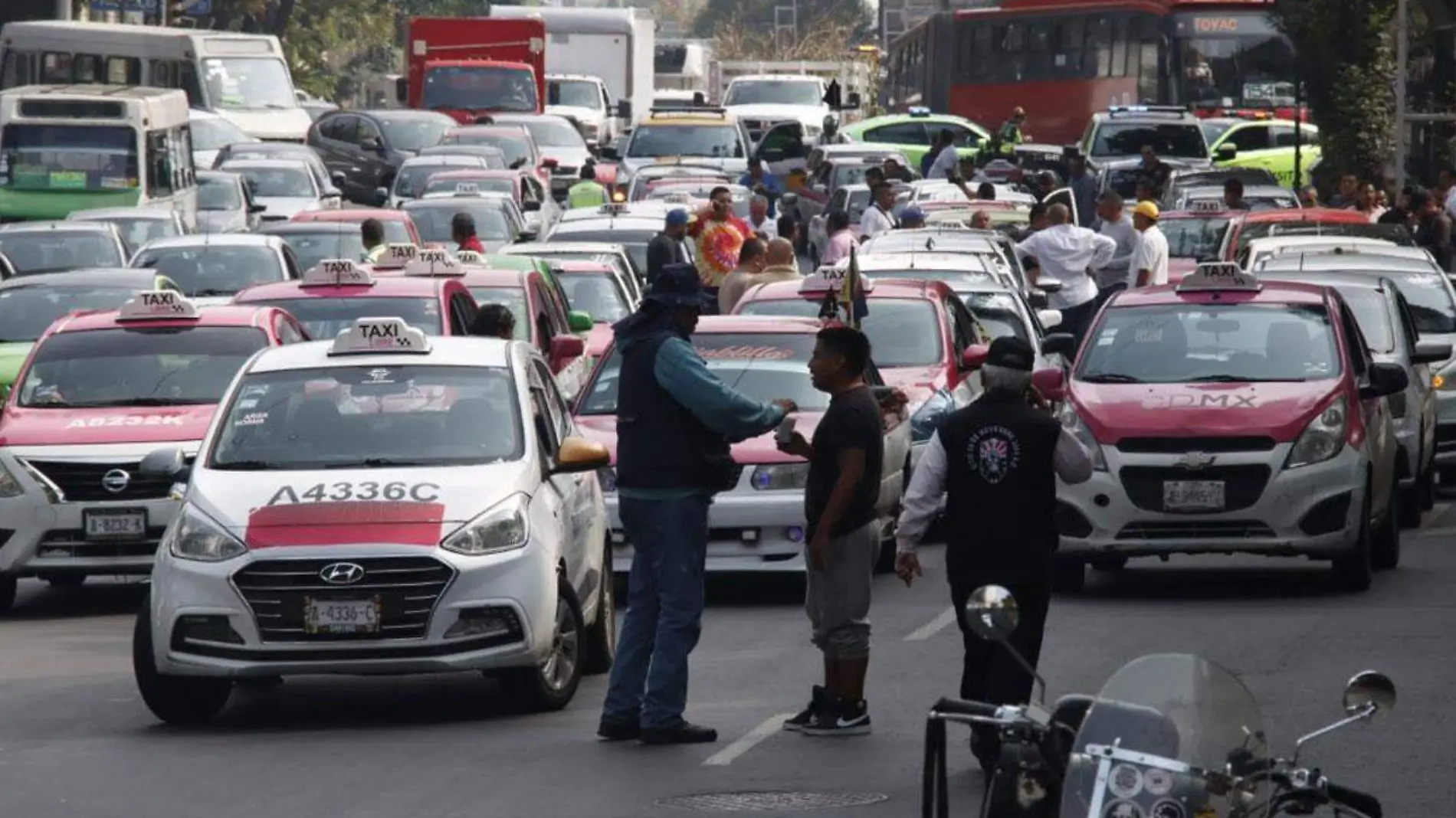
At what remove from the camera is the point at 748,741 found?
1240 centimetres

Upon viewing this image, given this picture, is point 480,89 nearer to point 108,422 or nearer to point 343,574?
point 108,422

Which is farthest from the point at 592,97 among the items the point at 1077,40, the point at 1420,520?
the point at 1420,520

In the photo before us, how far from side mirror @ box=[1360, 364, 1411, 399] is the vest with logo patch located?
6.47 m

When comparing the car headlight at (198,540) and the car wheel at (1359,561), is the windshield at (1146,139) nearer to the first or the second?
the car wheel at (1359,561)

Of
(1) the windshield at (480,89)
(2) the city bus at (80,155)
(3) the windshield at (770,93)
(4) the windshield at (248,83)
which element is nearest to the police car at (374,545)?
(2) the city bus at (80,155)

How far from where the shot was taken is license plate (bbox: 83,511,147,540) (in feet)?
56.1

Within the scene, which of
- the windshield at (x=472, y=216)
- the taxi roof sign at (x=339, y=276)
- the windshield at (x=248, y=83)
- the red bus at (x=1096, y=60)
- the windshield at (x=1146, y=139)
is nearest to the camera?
the taxi roof sign at (x=339, y=276)

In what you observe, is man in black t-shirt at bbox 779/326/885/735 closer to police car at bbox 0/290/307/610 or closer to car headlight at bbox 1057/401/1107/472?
car headlight at bbox 1057/401/1107/472

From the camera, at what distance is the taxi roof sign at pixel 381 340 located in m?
14.3

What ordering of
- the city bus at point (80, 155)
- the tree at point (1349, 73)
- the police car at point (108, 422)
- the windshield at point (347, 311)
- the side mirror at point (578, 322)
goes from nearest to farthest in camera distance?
the police car at point (108, 422), the windshield at point (347, 311), the side mirror at point (578, 322), the city bus at point (80, 155), the tree at point (1349, 73)

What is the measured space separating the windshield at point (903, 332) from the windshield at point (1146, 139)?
2617cm

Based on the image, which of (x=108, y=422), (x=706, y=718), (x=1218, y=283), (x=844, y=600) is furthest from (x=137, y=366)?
(x=844, y=600)

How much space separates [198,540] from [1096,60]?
1928 inches

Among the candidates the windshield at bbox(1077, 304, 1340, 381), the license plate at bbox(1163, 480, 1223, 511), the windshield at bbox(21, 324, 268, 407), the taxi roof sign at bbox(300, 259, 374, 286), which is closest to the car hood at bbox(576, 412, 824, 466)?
the windshield at bbox(1077, 304, 1340, 381)
